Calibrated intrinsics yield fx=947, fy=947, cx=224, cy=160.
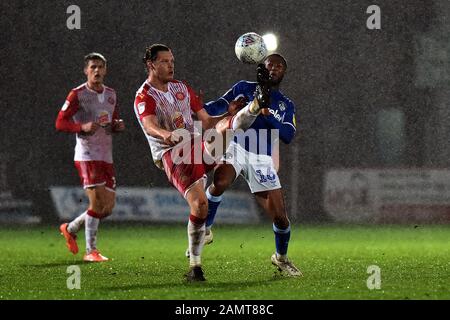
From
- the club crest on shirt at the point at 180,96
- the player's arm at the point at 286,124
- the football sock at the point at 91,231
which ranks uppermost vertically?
the club crest on shirt at the point at 180,96

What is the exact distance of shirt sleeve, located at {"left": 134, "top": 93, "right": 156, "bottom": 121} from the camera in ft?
25.9

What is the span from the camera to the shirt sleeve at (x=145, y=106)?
25.9 feet

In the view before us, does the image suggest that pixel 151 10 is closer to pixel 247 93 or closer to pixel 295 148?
pixel 295 148

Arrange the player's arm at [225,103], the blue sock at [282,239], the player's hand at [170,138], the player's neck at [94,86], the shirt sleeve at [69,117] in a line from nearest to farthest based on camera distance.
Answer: the player's hand at [170,138]
the blue sock at [282,239]
the player's arm at [225,103]
the shirt sleeve at [69,117]
the player's neck at [94,86]

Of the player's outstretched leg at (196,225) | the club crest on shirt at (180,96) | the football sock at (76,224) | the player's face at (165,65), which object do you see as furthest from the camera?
the football sock at (76,224)

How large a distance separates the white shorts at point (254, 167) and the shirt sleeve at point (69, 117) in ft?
6.71

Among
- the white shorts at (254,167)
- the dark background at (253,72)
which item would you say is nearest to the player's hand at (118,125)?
the white shorts at (254,167)

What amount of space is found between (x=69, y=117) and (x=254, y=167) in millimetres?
2666

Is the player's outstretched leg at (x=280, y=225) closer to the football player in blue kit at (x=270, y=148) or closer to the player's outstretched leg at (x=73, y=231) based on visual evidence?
the football player in blue kit at (x=270, y=148)

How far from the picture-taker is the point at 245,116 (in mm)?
7793

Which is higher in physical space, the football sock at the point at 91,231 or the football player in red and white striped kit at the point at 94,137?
the football player in red and white striped kit at the point at 94,137

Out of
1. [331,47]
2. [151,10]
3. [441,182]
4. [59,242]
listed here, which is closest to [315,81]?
[331,47]

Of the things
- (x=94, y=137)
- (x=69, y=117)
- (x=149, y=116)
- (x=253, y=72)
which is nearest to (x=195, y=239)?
(x=149, y=116)

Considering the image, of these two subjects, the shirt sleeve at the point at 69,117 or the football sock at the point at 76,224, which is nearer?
the shirt sleeve at the point at 69,117
